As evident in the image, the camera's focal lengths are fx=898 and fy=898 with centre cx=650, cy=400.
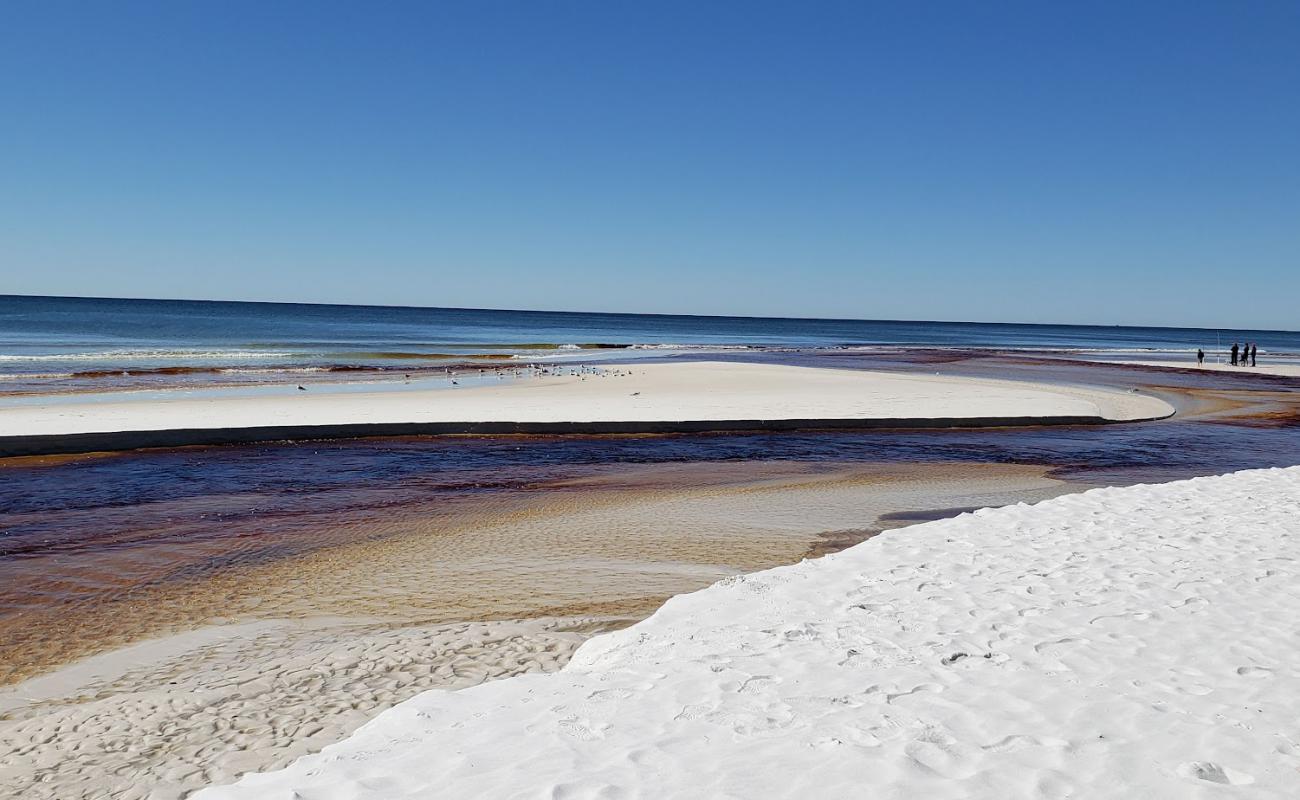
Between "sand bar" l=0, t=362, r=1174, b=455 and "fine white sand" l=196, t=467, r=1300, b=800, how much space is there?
42.4 ft

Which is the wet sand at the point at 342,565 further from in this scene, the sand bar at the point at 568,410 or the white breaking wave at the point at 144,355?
the white breaking wave at the point at 144,355

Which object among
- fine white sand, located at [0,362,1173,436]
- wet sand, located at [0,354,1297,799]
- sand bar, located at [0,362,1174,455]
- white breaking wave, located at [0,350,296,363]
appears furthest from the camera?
white breaking wave, located at [0,350,296,363]

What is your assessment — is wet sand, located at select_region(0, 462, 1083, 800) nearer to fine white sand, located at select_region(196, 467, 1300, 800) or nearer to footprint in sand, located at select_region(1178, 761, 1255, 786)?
fine white sand, located at select_region(196, 467, 1300, 800)

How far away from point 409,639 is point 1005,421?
1901 cm

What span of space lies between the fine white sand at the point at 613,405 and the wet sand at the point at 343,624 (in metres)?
8.87

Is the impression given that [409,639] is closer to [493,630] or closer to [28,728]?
[493,630]

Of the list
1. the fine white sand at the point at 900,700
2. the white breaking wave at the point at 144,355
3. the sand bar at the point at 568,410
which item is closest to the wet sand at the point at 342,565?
the fine white sand at the point at 900,700

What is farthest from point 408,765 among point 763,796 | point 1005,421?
point 1005,421

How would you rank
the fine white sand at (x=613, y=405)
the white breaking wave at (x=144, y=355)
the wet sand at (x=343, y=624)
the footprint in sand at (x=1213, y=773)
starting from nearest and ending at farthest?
the footprint in sand at (x=1213, y=773)
the wet sand at (x=343, y=624)
the fine white sand at (x=613, y=405)
the white breaking wave at (x=144, y=355)

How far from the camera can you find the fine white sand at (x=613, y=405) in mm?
19219

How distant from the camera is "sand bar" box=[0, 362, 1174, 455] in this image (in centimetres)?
1730

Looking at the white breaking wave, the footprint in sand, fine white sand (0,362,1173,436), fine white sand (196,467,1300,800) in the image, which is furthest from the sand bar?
the white breaking wave

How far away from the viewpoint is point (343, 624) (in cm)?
707

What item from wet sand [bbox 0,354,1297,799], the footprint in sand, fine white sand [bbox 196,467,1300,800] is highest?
the footprint in sand
